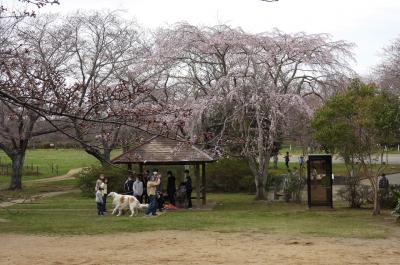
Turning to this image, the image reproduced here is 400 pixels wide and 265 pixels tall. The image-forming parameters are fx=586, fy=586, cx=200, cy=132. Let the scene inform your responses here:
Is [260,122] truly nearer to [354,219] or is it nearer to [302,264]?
[354,219]

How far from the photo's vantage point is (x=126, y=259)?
12.3 metres

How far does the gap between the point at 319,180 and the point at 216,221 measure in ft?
23.4

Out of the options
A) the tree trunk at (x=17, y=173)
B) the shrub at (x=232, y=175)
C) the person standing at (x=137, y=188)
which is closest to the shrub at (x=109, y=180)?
the tree trunk at (x=17, y=173)

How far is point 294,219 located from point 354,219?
2169mm

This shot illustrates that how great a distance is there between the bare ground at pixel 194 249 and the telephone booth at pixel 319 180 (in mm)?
9022

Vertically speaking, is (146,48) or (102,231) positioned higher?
(146,48)

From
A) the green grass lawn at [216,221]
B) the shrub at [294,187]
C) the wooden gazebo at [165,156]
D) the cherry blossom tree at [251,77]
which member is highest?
the cherry blossom tree at [251,77]

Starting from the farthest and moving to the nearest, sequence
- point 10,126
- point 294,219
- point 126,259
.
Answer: point 10,126, point 294,219, point 126,259

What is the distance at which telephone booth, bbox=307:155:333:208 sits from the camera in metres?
25.0

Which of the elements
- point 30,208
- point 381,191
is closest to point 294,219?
point 381,191

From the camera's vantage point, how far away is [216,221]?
1988 cm

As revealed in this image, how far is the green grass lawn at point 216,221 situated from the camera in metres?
17.5

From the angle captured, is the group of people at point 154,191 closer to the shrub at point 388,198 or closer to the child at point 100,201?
the child at point 100,201

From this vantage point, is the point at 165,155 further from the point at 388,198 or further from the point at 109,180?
the point at 109,180
